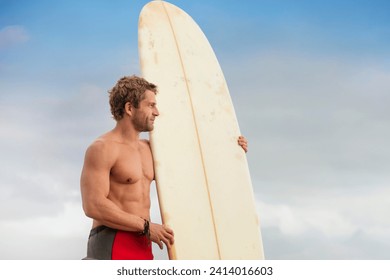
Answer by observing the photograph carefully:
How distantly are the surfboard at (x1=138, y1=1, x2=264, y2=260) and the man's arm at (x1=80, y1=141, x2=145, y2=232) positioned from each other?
15.0 inches

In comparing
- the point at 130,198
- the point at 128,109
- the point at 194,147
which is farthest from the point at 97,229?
the point at 194,147

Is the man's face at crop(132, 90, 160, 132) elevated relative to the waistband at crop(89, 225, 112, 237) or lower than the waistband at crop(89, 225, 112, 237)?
elevated

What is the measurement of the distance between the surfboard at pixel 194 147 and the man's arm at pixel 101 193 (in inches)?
15.0

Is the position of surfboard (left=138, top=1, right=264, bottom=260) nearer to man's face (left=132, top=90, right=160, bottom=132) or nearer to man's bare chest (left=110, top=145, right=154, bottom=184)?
man's bare chest (left=110, top=145, right=154, bottom=184)

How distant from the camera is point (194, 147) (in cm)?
428

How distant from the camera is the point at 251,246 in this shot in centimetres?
417

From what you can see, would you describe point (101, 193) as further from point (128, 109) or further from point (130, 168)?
point (128, 109)

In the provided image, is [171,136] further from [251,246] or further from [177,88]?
[251,246]

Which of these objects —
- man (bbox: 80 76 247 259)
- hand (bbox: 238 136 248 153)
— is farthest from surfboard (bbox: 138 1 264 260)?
man (bbox: 80 76 247 259)

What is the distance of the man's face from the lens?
385cm

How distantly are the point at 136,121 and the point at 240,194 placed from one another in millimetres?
963

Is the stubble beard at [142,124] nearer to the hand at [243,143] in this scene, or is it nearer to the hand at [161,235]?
the hand at [161,235]

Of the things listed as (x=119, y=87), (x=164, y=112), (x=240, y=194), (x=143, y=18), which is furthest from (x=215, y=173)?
(x=143, y=18)

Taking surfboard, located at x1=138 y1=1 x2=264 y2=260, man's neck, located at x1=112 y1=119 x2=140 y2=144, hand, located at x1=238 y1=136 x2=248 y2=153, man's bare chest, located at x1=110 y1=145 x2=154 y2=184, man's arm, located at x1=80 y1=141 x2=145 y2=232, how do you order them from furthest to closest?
hand, located at x1=238 y1=136 x2=248 y2=153 → surfboard, located at x1=138 y1=1 x2=264 y2=260 → man's neck, located at x1=112 y1=119 x2=140 y2=144 → man's bare chest, located at x1=110 y1=145 x2=154 y2=184 → man's arm, located at x1=80 y1=141 x2=145 y2=232
